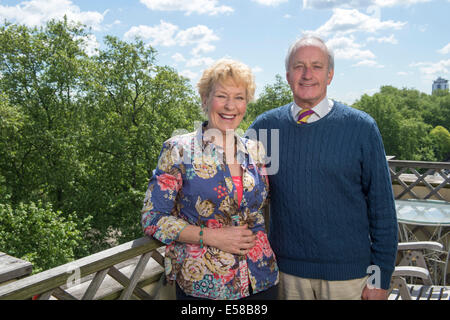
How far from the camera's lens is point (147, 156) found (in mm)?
19438

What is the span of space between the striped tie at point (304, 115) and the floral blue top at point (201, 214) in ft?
1.38

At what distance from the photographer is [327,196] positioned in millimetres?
2064

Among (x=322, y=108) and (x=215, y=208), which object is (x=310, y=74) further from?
(x=215, y=208)

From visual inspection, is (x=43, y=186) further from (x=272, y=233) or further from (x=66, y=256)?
(x=272, y=233)

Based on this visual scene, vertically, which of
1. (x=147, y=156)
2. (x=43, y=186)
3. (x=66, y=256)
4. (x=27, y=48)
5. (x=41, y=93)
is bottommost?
(x=66, y=256)

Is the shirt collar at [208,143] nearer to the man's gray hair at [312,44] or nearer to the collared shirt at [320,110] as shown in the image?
the collared shirt at [320,110]

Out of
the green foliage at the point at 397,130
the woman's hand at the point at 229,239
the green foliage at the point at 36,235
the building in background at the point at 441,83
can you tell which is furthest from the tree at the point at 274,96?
the building in background at the point at 441,83

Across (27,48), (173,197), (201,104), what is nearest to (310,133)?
(201,104)

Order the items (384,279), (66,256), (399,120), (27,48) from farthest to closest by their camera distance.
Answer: (399,120) → (27,48) → (66,256) → (384,279)

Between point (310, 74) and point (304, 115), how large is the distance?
0.70ft

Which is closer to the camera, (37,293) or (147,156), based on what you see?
(37,293)

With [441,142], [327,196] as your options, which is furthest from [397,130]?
[327,196]

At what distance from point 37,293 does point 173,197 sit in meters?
0.70

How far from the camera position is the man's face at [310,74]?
7.02 ft
